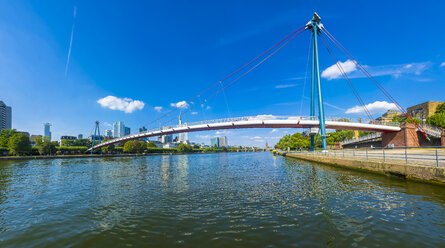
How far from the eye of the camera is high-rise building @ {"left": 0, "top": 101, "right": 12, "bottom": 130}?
147 metres

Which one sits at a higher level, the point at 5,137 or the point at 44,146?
the point at 5,137

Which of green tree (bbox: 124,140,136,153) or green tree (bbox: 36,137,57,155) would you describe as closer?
green tree (bbox: 36,137,57,155)

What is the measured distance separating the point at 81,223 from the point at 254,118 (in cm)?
3591

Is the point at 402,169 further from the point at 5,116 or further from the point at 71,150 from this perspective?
the point at 5,116

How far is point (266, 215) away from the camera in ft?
20.2

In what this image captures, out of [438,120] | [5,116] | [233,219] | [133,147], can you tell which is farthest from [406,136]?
[5,116]

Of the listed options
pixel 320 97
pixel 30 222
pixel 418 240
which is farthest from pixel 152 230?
pixel 320 97

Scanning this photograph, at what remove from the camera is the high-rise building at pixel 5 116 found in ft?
483

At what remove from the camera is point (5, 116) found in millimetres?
156500

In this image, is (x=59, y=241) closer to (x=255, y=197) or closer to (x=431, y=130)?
(x=255, y=197)

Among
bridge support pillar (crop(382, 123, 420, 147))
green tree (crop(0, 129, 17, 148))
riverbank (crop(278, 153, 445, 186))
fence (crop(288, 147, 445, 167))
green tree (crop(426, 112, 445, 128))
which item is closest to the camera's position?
riverbank (crop(278, 153, 445, 186))

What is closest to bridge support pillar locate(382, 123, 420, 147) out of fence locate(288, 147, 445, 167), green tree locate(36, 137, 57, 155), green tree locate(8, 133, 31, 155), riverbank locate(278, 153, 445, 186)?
fence locate(288, 147, 445, 167)

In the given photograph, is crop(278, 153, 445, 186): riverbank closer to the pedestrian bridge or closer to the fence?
the fence

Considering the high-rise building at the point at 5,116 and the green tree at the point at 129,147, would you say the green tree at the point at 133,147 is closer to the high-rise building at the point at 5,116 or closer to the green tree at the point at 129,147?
the green tree at the point at 129,147
